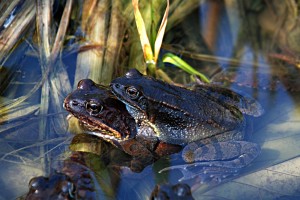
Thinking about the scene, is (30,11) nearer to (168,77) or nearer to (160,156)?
(168,77)

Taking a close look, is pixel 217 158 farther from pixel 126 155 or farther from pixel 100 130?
pixel 100 130

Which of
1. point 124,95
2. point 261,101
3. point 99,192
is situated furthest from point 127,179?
point 261,101

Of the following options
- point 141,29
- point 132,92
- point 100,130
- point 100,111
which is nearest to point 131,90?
point 132,92

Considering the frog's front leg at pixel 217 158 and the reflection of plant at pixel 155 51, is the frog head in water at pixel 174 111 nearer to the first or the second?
the frog's front leg at pixel 217 158

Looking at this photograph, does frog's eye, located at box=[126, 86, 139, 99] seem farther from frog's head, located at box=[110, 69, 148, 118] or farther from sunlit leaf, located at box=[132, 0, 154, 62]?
sunlit leaf, located at box=[132, 0, 154, 62]

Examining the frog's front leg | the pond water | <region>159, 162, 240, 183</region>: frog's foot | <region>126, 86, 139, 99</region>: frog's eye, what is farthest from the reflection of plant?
<region>159, 162, 240, 183</region>: frog's foot

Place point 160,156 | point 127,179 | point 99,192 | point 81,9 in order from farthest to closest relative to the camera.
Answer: point 81,9, point 160,156, point 127,179, point 99,192
